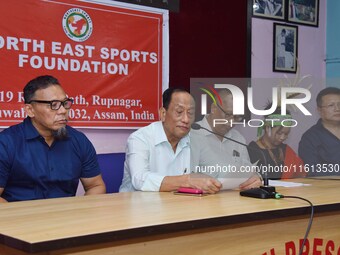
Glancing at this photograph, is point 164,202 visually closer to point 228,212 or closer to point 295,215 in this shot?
point 228,212

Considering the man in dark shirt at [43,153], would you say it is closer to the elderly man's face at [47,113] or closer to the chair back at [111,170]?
the elderly man's face at [47,113]

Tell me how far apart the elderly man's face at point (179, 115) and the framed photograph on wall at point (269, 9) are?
187cm

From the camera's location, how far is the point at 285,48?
4.41 meters

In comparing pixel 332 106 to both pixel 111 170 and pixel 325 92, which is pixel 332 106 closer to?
pixel 325 92

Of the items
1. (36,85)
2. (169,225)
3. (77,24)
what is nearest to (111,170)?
(36,85)

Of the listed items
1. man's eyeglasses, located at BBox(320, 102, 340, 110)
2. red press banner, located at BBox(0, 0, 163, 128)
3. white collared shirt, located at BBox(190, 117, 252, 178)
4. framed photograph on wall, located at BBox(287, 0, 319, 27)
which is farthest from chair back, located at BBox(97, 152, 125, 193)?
framed photograph on wall, located at BBox(287, 0, 319, 27)

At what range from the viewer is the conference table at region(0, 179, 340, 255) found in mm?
1223

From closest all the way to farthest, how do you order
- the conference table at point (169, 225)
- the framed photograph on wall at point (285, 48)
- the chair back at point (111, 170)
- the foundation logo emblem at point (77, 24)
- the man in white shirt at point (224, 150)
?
the conference table at point (169, 225) < the man in white shirt at point (224, 150) < the chair back at point (111, 170) < the foundation logo emblem at point (77, 24) < the framed photograph on wall at point (285, 48)

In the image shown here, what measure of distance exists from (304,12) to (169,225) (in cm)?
364

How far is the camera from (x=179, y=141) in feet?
8.78

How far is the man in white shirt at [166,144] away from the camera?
2.40 m

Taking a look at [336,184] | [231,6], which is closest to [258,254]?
[336,184]

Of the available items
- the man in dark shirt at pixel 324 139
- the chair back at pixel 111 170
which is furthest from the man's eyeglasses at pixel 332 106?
the chair back at pixel 111 170

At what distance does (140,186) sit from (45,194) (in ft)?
1.49
